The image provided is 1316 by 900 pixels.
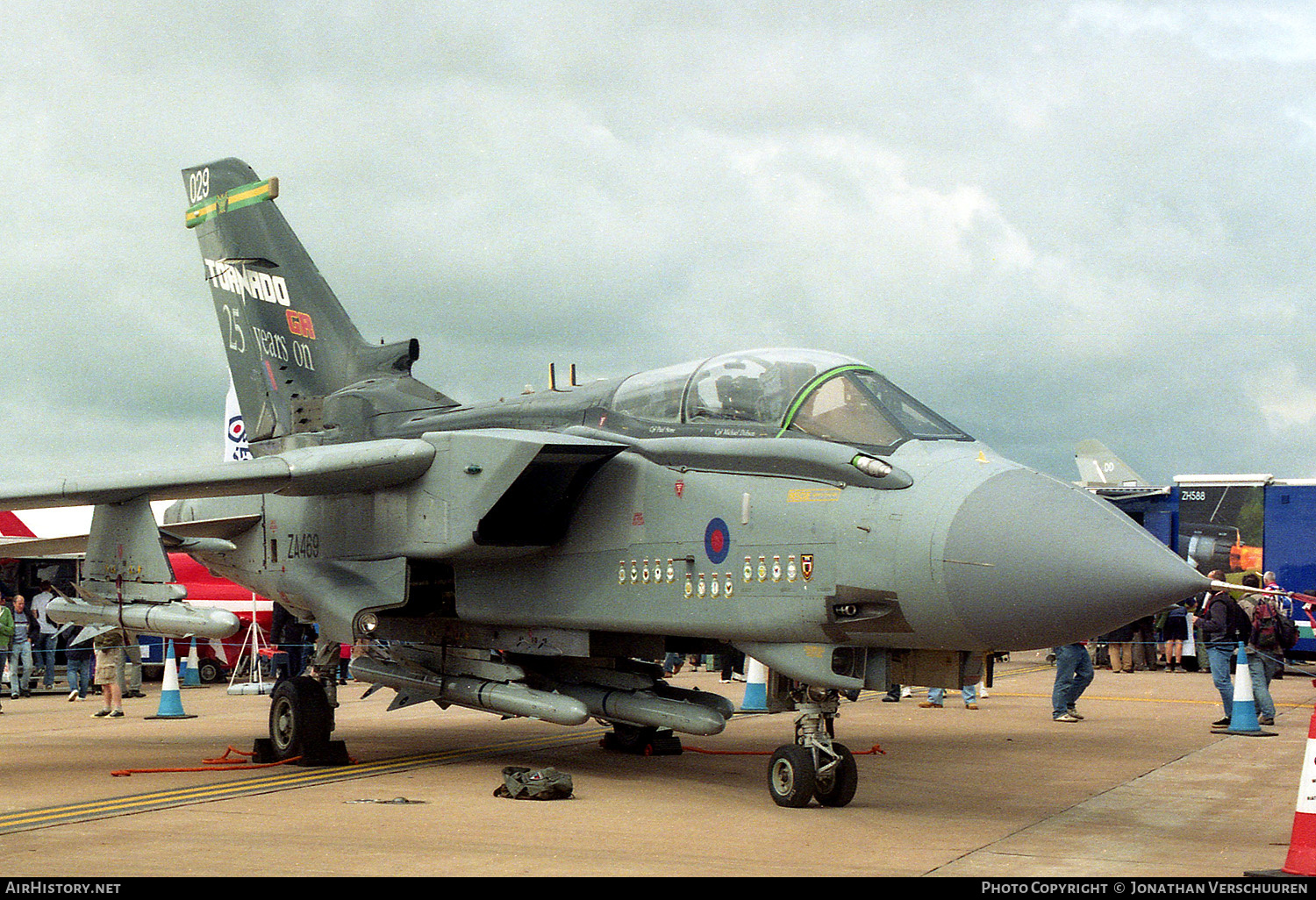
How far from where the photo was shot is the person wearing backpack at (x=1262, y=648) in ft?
46.8

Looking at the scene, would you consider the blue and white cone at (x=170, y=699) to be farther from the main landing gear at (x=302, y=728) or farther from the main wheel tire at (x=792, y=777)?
the main wheel tire at (x=792, y=777)

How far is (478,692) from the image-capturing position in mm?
10164

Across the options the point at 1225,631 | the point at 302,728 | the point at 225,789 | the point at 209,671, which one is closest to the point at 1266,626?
the point at 1225,631

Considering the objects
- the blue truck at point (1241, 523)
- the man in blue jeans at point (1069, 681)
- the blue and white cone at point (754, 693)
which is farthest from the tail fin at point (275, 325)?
the blue truck at point (1241, 523)

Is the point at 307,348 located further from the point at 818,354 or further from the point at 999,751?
the point at 999,751

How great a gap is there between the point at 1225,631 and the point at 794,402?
8.37 metres

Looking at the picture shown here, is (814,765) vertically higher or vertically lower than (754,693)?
higher

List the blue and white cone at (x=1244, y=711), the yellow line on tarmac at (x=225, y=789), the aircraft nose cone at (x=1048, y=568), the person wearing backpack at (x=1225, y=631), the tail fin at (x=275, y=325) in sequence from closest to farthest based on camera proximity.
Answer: the aircraft nose cone at (x=1048, y=568) → the yellow line on tarmac at (x=225, y=789) → the tail fin at (x=275, y=325) → the blue and white cone at (x=1244, y=711) → the person wearing backpack at (x=1225, y=631)

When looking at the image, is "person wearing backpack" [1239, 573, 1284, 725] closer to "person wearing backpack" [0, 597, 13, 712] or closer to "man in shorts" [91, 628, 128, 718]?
"man in shorts" [91, 628, 128, 718]

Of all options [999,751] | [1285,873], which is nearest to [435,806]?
[1285,873]

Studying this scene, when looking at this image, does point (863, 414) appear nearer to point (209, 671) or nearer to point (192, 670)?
point (192, 670)

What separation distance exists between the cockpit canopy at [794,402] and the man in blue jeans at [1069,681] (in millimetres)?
7616

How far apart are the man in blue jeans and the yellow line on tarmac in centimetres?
594
